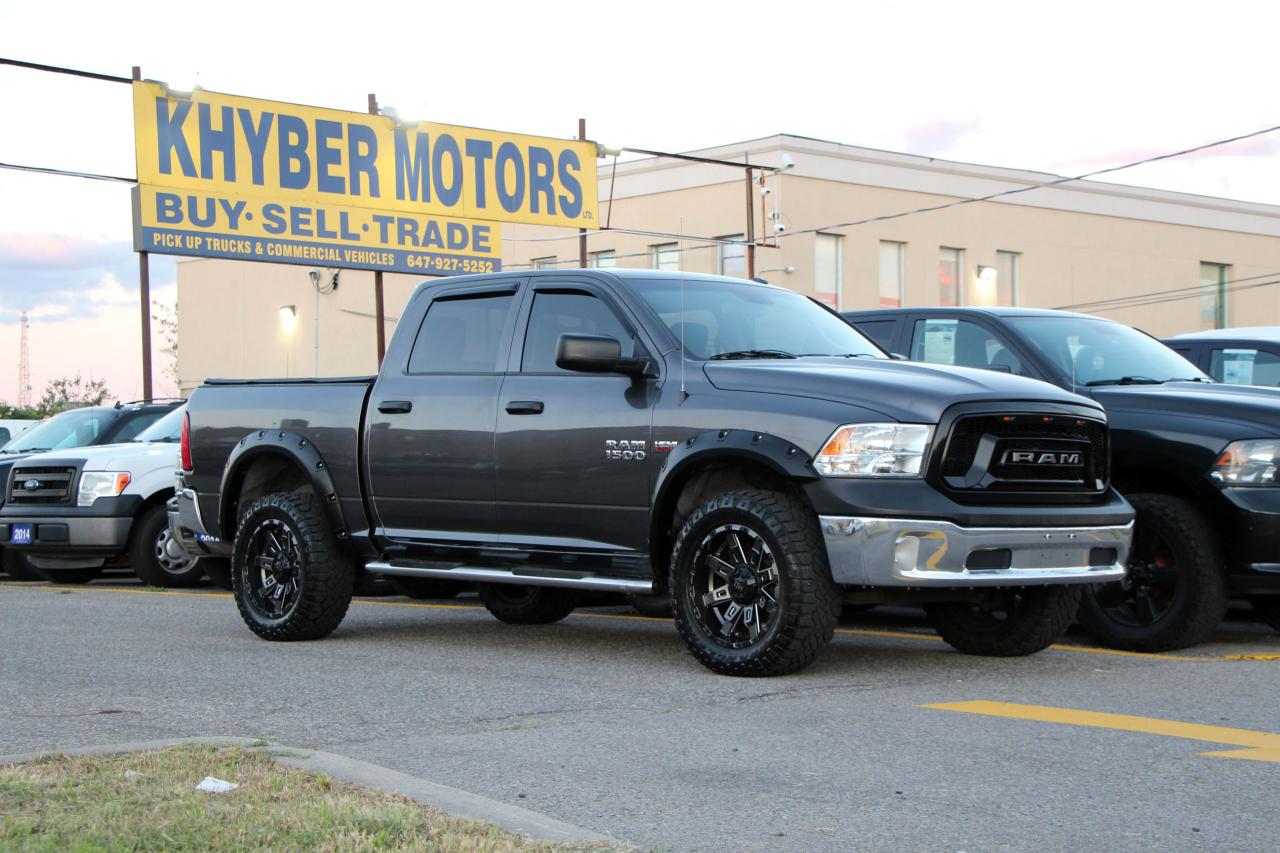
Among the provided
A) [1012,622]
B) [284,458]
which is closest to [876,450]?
[1012,622]

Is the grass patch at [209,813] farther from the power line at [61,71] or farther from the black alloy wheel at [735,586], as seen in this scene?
the power line at [61,71]

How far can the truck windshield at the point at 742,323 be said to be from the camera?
8.57 m

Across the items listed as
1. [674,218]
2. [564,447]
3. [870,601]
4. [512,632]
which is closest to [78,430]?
[512,632]

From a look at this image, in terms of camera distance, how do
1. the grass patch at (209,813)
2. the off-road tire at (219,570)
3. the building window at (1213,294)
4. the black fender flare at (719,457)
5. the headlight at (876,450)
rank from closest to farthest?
1. the grass patch at (209,813)
2. the headlight at (876,450)
3. the black fender flare at (719,457)
4. the off-road tire at (219,570)
5. the building window at (1213,294)

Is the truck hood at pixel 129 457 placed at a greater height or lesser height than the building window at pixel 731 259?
lesser

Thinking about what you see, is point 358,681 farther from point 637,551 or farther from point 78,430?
point 78,430

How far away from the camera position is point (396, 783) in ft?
17.1

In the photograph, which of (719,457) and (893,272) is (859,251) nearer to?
(893,272)

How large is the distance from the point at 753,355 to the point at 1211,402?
96.1 inches

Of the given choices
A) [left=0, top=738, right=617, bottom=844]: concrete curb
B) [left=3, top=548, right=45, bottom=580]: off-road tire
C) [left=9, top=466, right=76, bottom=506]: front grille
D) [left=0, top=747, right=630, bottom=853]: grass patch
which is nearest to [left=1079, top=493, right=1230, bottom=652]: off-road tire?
[left=0, top=738, right=617, bottom=844]: concrete curb

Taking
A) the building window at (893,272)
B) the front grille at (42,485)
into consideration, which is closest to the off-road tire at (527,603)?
the front grille at (42,485)

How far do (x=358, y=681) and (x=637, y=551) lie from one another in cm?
146

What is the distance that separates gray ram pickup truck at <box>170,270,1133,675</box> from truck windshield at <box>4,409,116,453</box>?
7431 mm

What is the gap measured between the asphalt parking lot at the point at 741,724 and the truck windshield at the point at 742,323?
1.58 m
